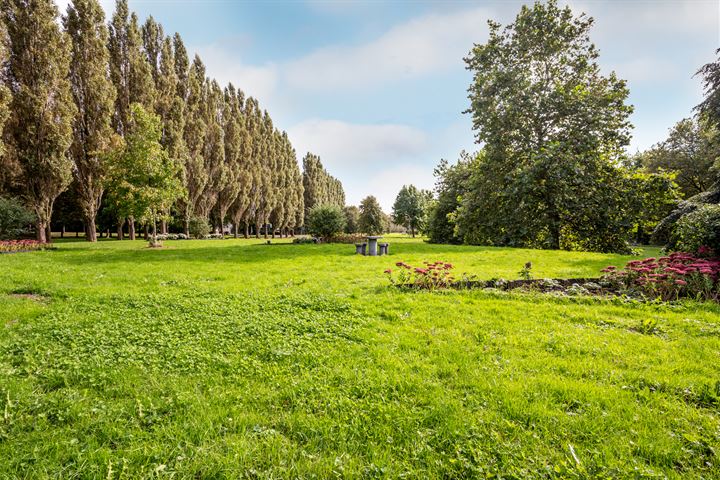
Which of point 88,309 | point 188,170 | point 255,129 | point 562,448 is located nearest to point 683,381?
point 562,448

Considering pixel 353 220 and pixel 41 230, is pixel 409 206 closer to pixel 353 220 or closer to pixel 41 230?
pixel 353 220

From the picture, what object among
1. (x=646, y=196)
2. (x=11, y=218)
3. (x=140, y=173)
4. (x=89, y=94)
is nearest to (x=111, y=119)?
(x=89, y=94)

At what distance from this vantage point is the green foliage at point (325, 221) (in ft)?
89.0

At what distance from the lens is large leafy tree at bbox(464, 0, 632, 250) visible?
17.0 m

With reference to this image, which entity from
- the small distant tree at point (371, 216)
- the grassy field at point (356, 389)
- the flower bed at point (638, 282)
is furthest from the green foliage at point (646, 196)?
the small distant tree at point (371, 216)

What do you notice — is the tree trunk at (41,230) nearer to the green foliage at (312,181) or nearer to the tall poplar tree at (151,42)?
the tall poplar tree at (151,42)

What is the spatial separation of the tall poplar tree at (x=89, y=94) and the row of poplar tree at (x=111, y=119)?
0.25 feet

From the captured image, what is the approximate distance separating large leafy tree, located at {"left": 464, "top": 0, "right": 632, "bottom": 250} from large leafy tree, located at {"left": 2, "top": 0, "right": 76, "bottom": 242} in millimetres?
28244

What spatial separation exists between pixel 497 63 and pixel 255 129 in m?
36.6

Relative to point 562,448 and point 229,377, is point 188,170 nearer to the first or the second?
point 229,377

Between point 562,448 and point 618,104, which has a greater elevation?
point 618,104

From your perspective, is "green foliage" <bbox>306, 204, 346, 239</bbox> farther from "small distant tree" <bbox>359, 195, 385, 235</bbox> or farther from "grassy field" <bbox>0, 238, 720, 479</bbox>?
"grassy field" <bbox>0, 238, 720, 479</bbox>

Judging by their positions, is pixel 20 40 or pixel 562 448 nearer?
pixel 562 448

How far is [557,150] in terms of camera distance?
16.8 m
